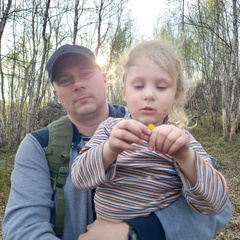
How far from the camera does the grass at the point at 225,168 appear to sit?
550 centimetres

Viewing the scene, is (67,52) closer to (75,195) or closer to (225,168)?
(75,195)

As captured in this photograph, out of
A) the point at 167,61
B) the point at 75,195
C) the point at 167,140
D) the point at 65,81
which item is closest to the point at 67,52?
the point at 65,81

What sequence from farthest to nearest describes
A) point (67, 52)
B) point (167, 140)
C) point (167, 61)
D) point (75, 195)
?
1. point (67, 52)
2. point (75, 195)
3. point (167, 61)
4. point (167, 140)

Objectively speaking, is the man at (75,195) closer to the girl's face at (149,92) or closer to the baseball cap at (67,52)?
the baseball cap at (67,52)

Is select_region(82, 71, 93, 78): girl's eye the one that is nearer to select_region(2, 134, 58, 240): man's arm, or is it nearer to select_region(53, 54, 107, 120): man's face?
select_region(53, 54, 107, 120): man's face

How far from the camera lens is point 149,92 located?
1390 millimetres

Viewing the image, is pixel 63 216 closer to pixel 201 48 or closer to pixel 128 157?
pixel 128 157

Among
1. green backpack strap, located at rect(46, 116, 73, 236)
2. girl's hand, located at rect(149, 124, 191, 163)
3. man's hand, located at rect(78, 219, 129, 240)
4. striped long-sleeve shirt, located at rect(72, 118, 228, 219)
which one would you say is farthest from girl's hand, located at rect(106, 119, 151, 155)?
green backpack strap, located at rect(46, 116, 73, 236)

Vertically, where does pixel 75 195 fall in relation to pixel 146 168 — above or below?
below

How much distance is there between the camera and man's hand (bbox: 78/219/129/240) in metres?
1.38

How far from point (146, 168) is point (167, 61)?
1.72ft

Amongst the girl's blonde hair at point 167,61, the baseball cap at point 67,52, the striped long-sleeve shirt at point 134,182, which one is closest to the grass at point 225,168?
the girl's blonde hair at point 167,61

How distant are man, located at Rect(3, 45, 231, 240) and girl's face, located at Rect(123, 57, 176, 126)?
44 centimetres

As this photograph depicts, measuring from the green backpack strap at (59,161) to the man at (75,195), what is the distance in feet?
0.10
